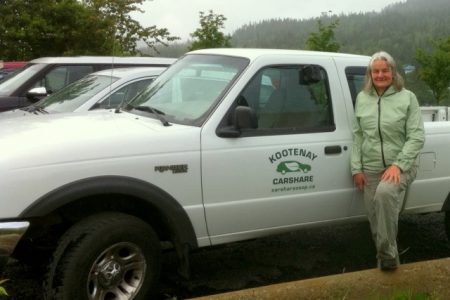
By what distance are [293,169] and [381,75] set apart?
949mm

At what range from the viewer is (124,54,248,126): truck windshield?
434 cm

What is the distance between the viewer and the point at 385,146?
4.47 m

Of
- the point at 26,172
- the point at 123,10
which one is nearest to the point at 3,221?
the point at 26,172

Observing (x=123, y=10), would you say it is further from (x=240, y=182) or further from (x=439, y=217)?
(x=240, y=182)

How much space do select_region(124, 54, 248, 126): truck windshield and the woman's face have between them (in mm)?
959

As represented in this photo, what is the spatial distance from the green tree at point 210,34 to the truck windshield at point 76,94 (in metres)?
10.7

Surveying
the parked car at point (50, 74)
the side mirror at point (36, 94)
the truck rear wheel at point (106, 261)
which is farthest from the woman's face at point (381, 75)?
the side mirror at point (36, 94)

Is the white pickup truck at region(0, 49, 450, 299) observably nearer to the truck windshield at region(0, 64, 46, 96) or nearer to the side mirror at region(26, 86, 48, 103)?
the side mirror at region(26, 86, 48, 103)

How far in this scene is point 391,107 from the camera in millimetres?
4461

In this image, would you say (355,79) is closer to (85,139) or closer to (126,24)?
(85,139)

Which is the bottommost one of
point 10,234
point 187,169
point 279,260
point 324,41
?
point 279,260

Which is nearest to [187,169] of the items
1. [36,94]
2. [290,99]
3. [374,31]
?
[290,99]

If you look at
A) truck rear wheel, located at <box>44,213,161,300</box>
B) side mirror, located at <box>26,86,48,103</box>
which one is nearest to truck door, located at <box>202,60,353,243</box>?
truck rear wheel, located at <box>44,213,161,300</box>

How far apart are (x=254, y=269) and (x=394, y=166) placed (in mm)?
1651
